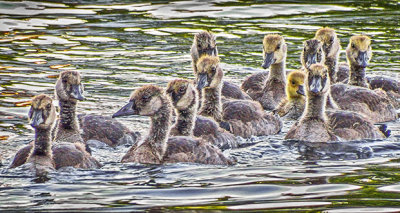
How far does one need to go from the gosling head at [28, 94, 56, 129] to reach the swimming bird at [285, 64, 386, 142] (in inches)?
152

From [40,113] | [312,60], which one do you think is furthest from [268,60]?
[40,113]

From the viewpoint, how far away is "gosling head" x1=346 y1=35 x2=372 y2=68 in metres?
15.5

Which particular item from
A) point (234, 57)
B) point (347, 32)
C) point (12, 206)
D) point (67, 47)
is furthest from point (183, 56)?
point (12, 206)

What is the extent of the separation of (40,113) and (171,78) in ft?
21.6

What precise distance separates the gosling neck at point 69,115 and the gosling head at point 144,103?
110 cm

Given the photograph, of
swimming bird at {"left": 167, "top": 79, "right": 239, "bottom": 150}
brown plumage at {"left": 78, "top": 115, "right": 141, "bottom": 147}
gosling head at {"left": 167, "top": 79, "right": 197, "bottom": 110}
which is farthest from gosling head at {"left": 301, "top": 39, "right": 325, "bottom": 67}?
brown plumage at {"left": 78, "top": 115, "right": 141, "bottom": 147}

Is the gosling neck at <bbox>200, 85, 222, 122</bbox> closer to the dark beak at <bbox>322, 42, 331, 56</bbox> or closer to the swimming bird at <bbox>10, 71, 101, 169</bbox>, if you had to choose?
the swimming bird at <bbox>10, 71, 101, 169</bbox>

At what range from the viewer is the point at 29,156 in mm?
10844

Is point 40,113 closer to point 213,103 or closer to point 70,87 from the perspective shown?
point 70,87

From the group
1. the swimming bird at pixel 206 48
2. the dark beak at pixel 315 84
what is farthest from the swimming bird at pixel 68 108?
the swimming bird at pixel 206 48

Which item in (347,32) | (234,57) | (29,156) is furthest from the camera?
(347,32)

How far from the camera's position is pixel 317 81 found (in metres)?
12.8

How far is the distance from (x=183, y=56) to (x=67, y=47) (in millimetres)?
2671

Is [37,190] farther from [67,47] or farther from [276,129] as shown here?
[67,47]
